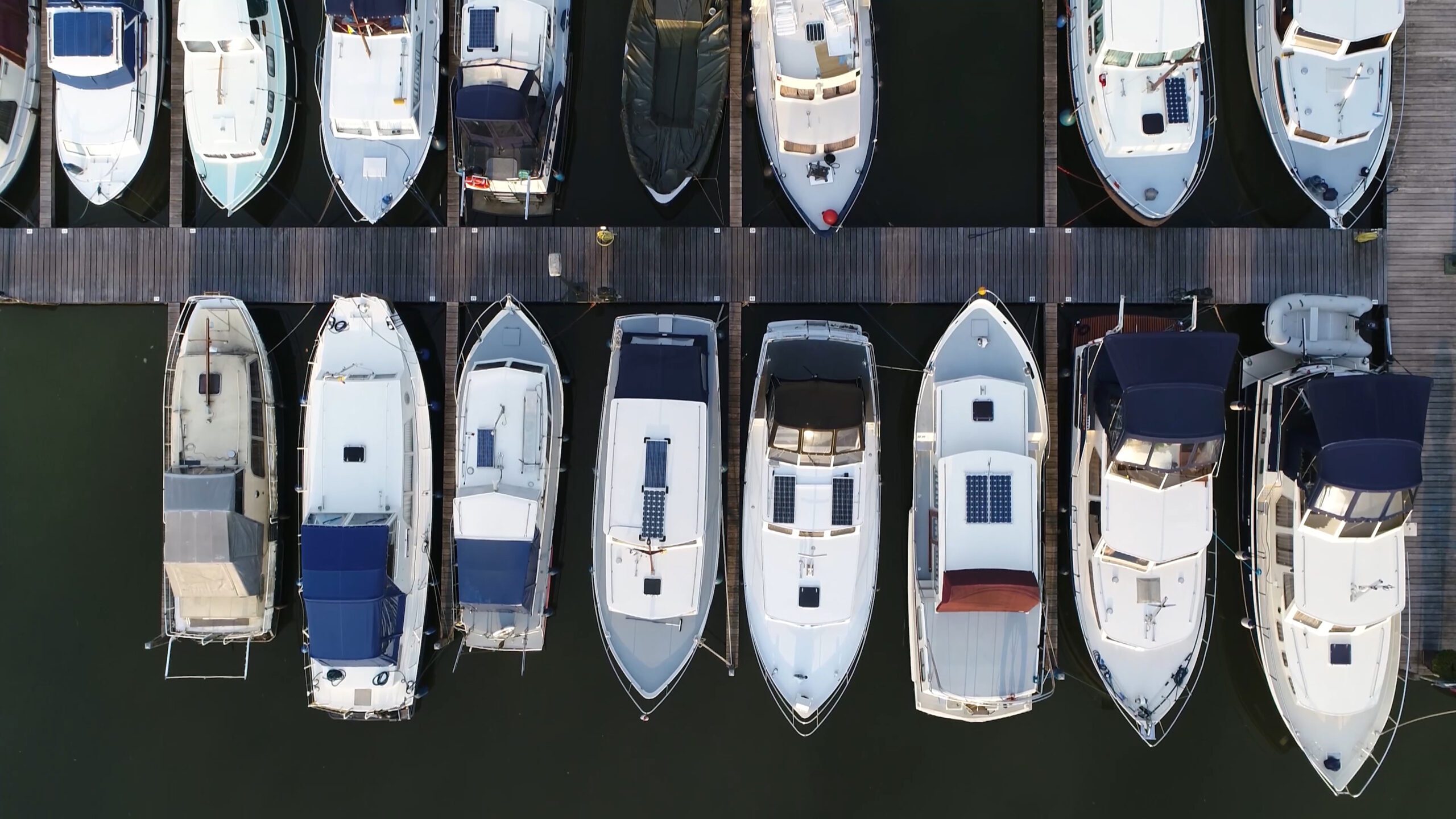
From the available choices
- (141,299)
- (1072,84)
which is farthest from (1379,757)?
(141,299)

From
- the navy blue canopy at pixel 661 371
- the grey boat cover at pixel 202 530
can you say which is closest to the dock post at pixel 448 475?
the grey boat cover at pixel 202 530

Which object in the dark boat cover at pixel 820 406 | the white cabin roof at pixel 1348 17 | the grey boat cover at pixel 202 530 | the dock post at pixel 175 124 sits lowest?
the grey boat cover at pixel 202 530

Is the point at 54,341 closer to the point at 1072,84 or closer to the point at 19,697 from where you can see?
the point at 19,697

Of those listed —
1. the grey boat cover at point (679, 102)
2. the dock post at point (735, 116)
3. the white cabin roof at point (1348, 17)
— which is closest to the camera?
the white cabin roof at point (1348, 17)

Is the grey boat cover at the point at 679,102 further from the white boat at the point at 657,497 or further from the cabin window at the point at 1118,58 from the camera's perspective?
the cabin window at the point at 1118,58

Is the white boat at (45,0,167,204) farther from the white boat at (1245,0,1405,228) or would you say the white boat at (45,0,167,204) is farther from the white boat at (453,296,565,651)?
the white boat at (1245,0,1405,228)

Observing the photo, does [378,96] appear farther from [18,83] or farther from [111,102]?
[18,83]

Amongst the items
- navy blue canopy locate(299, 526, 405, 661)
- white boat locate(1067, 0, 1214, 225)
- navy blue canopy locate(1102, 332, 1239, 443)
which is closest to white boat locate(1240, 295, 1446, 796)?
navy blue canopy locate(1102, 332, 1239, 443)
